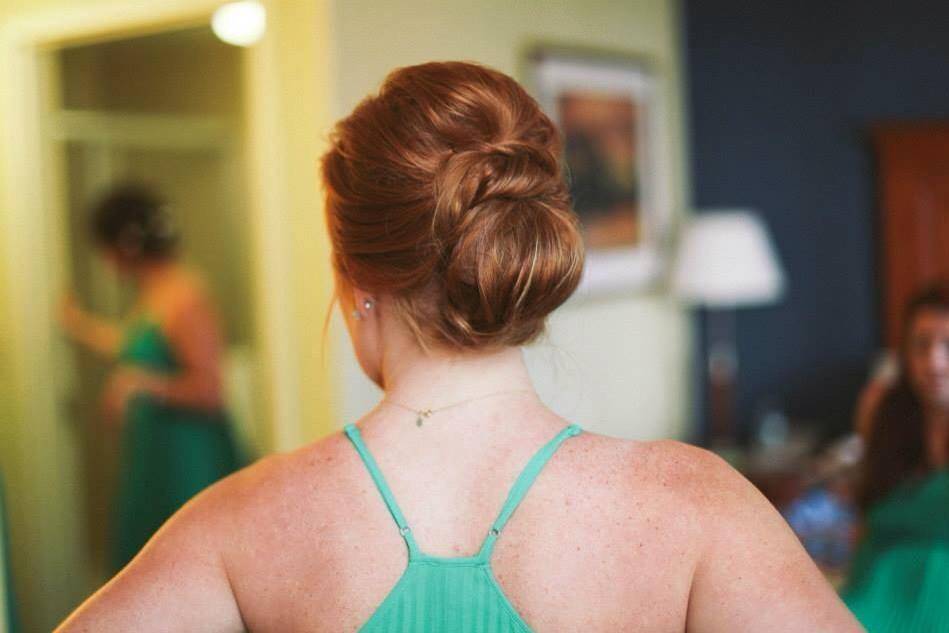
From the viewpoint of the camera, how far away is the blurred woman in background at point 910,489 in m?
2.26

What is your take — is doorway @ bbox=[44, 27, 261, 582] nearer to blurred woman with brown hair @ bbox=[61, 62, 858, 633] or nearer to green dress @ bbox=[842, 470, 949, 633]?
green dress @ bbox=[842, 470, 949, 633]

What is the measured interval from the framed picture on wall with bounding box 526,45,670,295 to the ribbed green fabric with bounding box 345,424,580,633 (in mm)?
2946

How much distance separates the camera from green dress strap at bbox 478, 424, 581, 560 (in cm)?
95

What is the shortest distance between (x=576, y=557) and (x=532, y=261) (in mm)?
254

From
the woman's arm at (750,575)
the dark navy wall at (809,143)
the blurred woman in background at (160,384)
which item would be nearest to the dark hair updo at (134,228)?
the blurred woman in background at (160,384)

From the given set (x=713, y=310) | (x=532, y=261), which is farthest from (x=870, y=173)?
(x=532, y=261)

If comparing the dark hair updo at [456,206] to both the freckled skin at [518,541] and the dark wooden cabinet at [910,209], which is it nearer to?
the freckled skin at [518,541]

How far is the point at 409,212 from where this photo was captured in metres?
0.95

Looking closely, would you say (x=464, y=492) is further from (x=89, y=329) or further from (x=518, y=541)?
(x=89, y=329)

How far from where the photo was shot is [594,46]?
413 cm

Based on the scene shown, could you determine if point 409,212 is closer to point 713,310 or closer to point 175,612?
point 175,612

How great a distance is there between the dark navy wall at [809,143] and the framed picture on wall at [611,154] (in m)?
0.38

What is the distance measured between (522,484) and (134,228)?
288 cm

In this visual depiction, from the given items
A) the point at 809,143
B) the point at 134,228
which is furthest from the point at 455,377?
the point at 809,143
